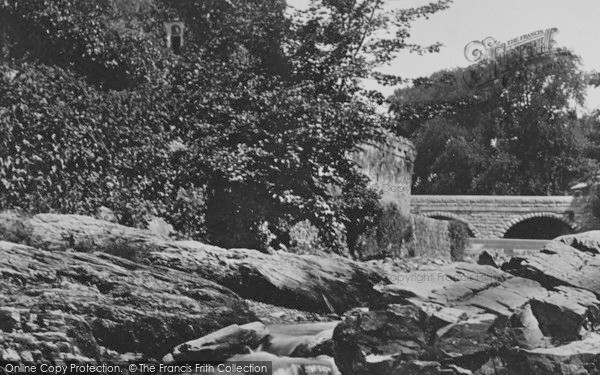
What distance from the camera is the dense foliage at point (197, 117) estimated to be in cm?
889

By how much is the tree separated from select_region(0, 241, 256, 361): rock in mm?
5430

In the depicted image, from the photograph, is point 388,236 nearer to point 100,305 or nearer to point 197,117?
point 197,117

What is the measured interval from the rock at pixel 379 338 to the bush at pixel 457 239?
10910 mm

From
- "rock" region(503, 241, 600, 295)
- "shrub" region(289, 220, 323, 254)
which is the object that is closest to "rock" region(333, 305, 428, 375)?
"rock" region(503, 241, 600, 295)

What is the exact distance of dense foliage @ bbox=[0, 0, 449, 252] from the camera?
889 cm

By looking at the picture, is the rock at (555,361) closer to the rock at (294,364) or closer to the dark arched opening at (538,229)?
the rock at (294,364)

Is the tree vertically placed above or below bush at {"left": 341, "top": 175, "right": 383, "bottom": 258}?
above

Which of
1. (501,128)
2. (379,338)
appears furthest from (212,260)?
(501,128)

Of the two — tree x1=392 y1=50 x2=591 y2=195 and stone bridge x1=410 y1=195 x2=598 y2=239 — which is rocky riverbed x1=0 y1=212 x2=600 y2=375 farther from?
stone bridge x1=410 y1=195 x2=598 y2=239

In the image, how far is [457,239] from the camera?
17.7 metres

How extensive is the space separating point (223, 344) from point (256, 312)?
133 centimetres

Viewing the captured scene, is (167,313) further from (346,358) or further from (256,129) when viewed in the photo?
(256,129)

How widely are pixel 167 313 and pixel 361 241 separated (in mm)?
6688

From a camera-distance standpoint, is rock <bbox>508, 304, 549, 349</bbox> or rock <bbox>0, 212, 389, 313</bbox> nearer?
rock <bbox>508, 304, 549, 349</bbox>
